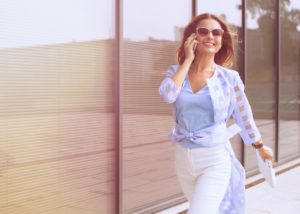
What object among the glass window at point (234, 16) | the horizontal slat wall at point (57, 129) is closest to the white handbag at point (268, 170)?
the horizontal slat wall at point (57, 129)

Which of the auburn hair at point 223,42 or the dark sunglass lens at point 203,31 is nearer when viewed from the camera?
the dark sunglass lens at point 203,31

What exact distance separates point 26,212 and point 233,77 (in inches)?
73.7

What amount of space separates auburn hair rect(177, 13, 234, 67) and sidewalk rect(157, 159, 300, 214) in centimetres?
242

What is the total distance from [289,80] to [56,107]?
19.4 feet

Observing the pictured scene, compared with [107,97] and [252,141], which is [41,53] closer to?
[107,97]

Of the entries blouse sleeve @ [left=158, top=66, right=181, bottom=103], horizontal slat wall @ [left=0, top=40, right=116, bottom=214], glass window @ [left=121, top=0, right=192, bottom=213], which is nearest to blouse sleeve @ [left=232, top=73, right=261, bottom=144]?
blouse sleeve @ [left=158, top=66, right=181, bottom=103]

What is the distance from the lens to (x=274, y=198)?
594cm

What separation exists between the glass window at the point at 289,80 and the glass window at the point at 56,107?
4863 millimetres

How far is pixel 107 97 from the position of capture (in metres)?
4.53

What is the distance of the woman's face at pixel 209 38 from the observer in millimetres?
3016

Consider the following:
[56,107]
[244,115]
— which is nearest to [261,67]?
[56,107]

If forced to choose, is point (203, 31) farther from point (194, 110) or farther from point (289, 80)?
point (289, 80)

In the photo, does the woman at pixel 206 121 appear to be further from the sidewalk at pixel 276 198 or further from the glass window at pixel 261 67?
the glass window at pixel 261 67

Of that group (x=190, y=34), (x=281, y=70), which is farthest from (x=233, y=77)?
(x=281, y=70)
